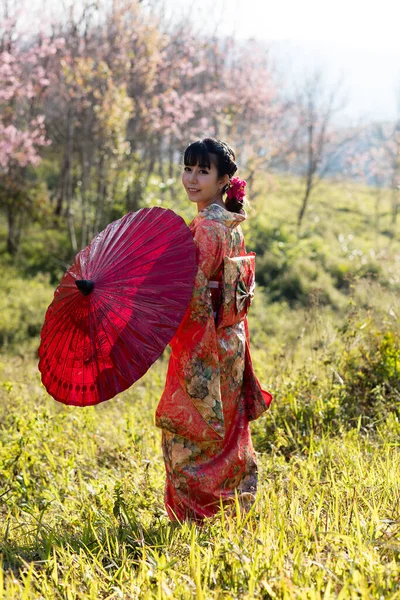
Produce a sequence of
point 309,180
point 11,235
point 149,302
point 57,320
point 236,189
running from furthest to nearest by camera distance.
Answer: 1. point 309,180
2. point 11,235
3. point 236,189
4. point 57,320
5. point 149,302

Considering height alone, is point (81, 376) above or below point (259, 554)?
above

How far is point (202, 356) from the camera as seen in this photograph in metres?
2.50

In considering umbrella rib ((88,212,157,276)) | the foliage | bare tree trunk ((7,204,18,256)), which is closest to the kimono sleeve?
umbrella rib ((88,212,157,276))

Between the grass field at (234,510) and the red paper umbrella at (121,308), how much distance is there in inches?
22.4

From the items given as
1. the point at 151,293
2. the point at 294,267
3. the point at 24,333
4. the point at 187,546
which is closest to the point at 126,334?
the point at 151,293

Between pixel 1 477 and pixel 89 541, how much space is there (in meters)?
1.25

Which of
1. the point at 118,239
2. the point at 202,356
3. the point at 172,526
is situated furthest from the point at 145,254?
the point at 172,526

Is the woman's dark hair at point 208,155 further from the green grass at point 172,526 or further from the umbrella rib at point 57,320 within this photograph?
the green grass at point 172,526

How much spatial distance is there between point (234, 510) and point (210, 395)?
545 mm

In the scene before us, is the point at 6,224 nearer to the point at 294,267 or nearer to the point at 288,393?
the point at 294,267

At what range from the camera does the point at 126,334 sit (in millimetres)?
2367

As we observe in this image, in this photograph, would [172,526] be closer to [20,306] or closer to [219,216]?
[219,216]

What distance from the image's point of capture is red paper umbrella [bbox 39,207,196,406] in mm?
2352

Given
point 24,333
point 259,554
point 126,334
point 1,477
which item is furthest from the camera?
point 24,333
